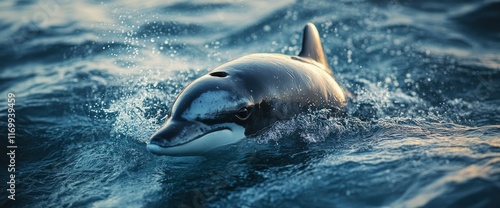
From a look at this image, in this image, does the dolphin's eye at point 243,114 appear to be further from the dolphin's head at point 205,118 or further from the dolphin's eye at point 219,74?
the dolphin's eye at point 219,74

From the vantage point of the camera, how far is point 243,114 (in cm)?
525

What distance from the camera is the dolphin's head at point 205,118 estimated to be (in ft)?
15.6

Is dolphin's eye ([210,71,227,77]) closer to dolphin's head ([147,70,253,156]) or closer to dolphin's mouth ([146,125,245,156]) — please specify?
dolphin's head ([147,70,253,156])

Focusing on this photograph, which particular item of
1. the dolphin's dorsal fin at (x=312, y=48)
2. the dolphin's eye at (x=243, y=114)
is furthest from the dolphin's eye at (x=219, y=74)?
the dolphin's dorsal fin at (x=312, y=48)

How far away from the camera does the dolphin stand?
487cm

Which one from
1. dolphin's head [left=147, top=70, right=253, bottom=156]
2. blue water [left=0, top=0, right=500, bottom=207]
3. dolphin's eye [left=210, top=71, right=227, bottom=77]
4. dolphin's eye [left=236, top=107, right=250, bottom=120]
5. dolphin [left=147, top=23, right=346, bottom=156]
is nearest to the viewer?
blue water [left=0, top=0, right=500, bottom=207]

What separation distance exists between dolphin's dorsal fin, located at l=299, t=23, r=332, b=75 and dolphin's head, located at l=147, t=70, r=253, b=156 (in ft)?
6.92

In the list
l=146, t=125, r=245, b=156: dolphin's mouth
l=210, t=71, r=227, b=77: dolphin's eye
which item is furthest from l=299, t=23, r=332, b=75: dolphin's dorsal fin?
l=146, t=125, r=245, b=156: dolphin's mouth

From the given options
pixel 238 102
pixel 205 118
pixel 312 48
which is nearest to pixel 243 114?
pixel 238 102

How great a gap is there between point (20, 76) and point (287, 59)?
17.6 feet

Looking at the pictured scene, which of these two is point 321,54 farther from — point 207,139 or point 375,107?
point 207,139

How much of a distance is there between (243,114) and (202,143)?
535 millimetres

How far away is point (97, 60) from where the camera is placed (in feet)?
31.3

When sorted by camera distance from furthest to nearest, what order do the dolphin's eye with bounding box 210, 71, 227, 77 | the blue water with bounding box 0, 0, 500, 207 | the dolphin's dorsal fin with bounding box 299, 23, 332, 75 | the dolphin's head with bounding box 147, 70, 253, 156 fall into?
the dolphin's dorsal fin with bounding box 299, 23, 332, 75 < the dolphin's eye with bounding box 210, 71, 227, 77 < the dolphin's head with bounding box 147, 70, 253, 156 < the blue water with bounding box 0, 0, 500, 207
